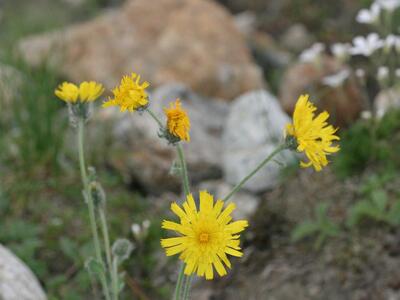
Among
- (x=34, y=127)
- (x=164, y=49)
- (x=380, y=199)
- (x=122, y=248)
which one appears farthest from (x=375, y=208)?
(x=164, y=49)

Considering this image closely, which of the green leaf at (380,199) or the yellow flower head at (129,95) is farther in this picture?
the green leaf at (380,199)

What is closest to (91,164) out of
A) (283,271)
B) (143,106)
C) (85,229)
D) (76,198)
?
(76,198)

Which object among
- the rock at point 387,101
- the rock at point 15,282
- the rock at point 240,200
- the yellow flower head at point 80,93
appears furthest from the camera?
the rock at point 387,101

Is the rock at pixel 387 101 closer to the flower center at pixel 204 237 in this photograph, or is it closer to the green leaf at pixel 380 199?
the green leaf at pixel 380 199

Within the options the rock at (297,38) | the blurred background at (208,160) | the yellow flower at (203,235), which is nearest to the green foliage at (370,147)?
the blurred background at (208,160)

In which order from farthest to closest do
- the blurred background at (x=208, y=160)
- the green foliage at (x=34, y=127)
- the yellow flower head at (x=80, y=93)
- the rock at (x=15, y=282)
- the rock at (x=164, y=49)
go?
the rock at (x=164, y=49) < the green foliage at (x=34, y=127) < the blurred background at (x=208, y=160) < the rock at (x=15, y=282) < the yellow flower head at (x=80, y=93)

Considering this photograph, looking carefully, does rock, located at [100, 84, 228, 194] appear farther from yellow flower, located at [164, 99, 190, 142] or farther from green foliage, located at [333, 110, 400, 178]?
yellow flower, located at [164, 99, 190, 142]

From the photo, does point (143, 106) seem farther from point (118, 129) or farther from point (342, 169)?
point (118, 129)
